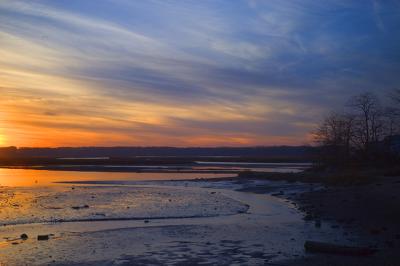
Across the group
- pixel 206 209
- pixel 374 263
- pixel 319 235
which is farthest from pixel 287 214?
pixel 374 263

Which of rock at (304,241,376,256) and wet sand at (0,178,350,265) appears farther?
wet sand at (0,178,350,265)

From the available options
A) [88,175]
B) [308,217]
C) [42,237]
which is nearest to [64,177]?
[88,175]

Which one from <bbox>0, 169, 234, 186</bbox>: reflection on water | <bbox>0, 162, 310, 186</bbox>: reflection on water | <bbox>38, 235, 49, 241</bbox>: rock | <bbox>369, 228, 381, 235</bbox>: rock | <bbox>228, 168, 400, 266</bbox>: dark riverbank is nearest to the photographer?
<bbox>228, 168, 400, 266</bbox>: dark riverbank

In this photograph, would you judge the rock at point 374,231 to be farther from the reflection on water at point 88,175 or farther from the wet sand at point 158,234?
the reflection on water at point 88,175

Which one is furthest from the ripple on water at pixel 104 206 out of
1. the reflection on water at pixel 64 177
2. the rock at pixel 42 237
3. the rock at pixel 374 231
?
the reflection on water at pixel 64 177

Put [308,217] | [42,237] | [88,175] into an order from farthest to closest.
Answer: [88,175] < [308,217] < [42,237]

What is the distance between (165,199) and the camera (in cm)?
3325

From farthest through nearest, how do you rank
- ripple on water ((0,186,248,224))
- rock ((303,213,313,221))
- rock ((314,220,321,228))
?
1. ripple on water ((0,186,248,224))
2. rock ((303,213,313,221))
3. rock ((314,220,321,228))

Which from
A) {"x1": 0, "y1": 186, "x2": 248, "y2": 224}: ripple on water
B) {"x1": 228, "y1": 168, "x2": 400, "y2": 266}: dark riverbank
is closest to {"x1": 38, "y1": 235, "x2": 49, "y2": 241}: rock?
{"x1": 0, "y1": 186, "x2": 248, "y2": 224}: ripple on water

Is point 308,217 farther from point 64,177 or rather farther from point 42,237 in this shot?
point 64,177

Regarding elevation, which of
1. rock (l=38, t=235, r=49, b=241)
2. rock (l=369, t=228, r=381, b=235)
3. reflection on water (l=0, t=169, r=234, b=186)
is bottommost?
rock (l=38, t=235, r=49, b=241)

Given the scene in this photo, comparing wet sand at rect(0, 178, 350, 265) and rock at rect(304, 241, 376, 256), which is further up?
rock at rect(304, 241, 376, 256)

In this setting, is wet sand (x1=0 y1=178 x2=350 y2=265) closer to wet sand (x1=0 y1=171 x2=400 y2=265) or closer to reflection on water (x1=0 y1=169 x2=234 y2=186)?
wet sand (x1=0 y1=171 x2=400 y2=265)

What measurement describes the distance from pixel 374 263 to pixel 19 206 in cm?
2085
